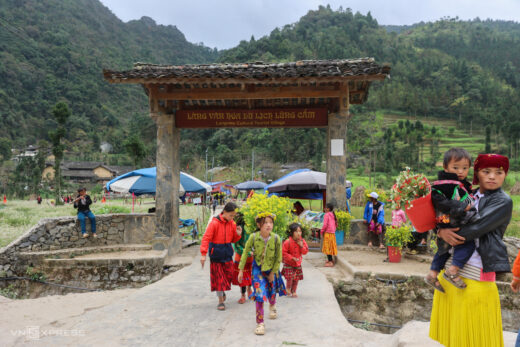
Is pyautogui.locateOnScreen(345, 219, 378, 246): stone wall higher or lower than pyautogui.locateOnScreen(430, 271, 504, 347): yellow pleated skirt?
lower

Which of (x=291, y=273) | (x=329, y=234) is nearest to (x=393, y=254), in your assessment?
(x=329, y=234)

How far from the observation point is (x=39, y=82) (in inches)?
3150

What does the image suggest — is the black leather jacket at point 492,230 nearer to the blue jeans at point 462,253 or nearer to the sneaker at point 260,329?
the blue jeans at point 462,253

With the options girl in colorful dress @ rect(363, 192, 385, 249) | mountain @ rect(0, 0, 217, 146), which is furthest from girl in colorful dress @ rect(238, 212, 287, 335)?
mountain @ rect(0, 0, 217, 146)

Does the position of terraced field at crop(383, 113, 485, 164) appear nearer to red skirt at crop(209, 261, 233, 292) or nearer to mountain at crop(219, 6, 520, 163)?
mountain at crop(219, 6, 520, 163)

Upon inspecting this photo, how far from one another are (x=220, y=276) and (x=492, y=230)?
3.52 metres

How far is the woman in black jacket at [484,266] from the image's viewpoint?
236 centimetres

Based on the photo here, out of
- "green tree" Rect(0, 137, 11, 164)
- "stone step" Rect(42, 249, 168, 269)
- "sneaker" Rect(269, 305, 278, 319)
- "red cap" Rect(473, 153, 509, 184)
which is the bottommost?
"stone step" Rect(42, 249, 168, 269)

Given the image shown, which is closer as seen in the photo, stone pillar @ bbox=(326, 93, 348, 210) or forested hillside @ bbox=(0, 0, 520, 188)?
stone pillar @ bbox=(326, 93, 348, 210)

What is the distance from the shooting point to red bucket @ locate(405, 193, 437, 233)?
8.19 ft

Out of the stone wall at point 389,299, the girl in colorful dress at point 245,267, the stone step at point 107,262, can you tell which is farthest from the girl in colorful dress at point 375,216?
the stone step at point 107,262

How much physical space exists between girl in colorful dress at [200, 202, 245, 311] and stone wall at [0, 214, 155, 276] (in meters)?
4.72

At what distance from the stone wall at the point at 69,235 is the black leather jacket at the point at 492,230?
8.09 m

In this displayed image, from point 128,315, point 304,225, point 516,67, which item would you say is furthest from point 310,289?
point 516,67
